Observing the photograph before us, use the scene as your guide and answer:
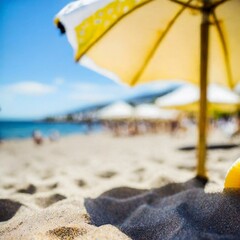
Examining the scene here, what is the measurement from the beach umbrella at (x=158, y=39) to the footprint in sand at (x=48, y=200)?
1.47m

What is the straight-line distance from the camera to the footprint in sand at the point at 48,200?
2.75 meters

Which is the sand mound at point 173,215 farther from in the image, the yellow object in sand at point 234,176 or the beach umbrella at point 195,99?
the beach umbrella at point 195,99

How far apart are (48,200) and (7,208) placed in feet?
1.30

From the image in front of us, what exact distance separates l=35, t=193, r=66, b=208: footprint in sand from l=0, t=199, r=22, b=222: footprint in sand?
0.20 metres

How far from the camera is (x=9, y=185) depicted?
354 cm

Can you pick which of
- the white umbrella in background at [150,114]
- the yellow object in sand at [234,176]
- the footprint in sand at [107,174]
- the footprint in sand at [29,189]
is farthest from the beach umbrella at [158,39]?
the white umbrella in background at [150,114]

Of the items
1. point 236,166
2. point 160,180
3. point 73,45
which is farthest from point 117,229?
point 73,45

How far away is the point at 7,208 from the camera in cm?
258

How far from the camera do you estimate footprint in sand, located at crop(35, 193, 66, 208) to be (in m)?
2.75

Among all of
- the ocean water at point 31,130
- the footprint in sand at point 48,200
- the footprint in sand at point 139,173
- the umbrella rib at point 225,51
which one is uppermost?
the umbrella rib at point 225,51

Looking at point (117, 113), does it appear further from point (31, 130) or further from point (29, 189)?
point (31, 130)

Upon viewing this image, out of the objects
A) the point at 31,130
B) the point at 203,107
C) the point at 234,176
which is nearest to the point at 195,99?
the point at 203,107

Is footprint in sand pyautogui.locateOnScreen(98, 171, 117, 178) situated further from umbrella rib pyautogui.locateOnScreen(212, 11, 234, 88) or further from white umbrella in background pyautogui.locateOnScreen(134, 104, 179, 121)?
white umbrella in background pyautogui.locateOnScreen(134, 104, 179, 121)

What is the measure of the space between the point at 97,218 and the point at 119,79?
2317 millimetres
